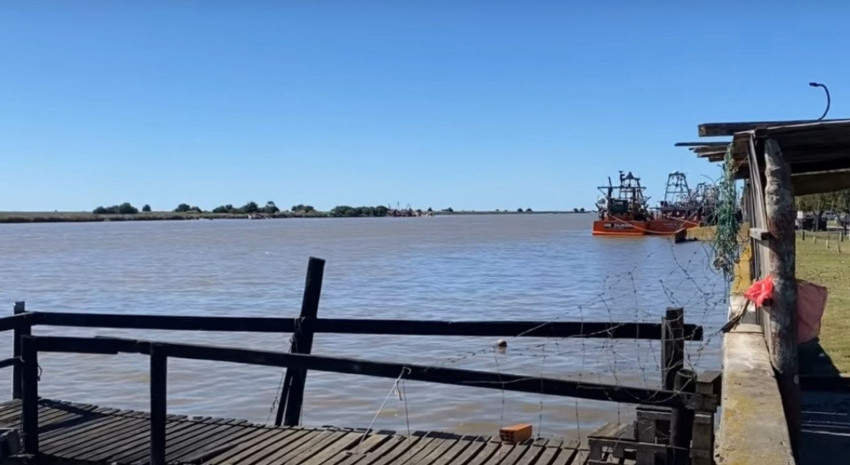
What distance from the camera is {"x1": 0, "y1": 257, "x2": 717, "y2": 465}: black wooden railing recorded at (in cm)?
547

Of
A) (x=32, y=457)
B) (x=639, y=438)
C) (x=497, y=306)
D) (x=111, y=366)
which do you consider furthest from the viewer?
(x=497, y=306)

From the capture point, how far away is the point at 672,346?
6.00 meters

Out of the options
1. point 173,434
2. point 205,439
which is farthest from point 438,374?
point 173,434

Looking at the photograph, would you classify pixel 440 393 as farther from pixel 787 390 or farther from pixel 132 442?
pixel 787 390

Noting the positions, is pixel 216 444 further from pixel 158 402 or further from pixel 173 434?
pixel 158 402

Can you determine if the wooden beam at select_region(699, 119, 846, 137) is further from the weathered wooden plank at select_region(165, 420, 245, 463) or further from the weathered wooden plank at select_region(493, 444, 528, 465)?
the weathered wooden plank at select_region(165, 420, 245, 463)

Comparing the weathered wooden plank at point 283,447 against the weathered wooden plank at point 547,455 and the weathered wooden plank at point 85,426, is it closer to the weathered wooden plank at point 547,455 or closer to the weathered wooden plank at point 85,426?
the weathered wooden plank at point 85,426

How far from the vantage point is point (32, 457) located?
699 cm

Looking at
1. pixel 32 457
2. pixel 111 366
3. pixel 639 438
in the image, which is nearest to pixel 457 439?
pixel 639 438

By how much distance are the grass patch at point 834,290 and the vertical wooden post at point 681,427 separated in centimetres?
636

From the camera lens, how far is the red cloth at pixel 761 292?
6148 millimetres

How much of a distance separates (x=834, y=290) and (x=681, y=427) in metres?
18.4

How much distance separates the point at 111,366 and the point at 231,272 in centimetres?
2701

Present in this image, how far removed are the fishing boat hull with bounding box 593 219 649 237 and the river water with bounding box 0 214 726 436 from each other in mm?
22393
